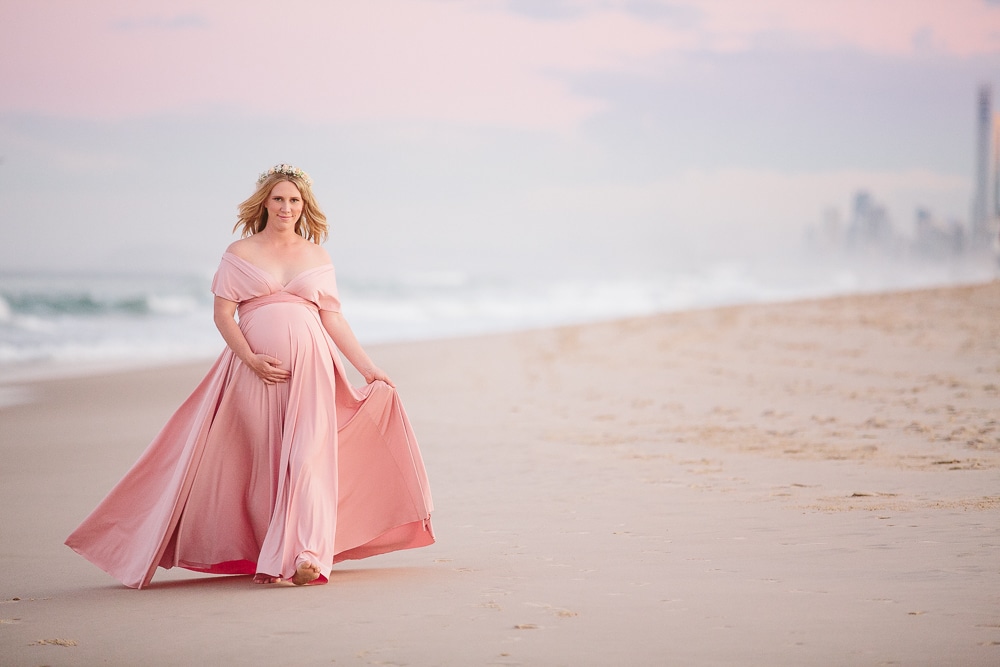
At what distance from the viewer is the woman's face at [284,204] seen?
15.9 feet

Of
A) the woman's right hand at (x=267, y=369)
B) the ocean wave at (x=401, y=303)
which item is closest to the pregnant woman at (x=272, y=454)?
the woman's right hand at (x=267, y=369)

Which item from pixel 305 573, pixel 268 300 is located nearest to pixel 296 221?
pixel 268 300

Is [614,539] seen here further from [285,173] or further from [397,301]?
[397,301]

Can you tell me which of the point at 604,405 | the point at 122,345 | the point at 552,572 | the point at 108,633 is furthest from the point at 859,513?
the point at 122,345

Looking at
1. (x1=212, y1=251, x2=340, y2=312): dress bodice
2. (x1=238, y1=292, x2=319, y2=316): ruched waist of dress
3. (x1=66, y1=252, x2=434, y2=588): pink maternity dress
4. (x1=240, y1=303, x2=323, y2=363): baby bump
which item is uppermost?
(x1=212, y1=251, x2=340, y2=312): dress bodice

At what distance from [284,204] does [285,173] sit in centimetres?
19

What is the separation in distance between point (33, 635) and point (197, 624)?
1.87 ft

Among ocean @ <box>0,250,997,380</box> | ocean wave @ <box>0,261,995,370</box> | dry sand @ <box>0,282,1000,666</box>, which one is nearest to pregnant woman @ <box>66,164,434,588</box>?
dry sand @ <box>0,282,1000,666</box>

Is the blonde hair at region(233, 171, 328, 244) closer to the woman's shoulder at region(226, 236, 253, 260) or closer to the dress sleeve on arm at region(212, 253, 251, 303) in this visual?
the woman's shoulder at region(226, 236, 253, 260)

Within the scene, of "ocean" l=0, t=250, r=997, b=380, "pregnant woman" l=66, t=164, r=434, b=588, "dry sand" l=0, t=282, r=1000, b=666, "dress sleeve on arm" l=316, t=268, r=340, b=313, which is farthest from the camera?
"ocean" l=0, t=250, r=997, b=380

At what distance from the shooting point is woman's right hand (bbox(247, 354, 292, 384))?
4.68 m

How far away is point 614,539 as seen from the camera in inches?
217

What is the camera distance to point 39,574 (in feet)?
17.2

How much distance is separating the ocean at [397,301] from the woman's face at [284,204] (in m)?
12.1
